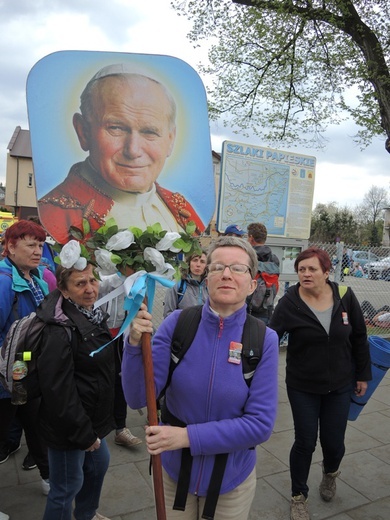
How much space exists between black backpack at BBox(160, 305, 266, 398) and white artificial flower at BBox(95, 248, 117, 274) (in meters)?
0.42

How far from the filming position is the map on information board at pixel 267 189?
587cm

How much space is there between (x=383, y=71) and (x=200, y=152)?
9.38 meters

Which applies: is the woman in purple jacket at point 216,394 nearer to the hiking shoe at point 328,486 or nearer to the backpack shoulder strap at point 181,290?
the hiking shoe at point 328,486

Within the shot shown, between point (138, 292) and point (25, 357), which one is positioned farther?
point (25, 357)

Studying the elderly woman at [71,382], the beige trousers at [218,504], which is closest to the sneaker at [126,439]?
the elderly woman at [71,382]

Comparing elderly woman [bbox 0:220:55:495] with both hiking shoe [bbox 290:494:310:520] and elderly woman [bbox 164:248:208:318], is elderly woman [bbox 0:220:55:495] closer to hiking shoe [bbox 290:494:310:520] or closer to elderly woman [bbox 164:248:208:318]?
elderly woman [bbox 164:248:208:318]

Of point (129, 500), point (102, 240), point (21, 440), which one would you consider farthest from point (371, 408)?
point (102, 240)

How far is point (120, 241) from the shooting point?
1506 mm

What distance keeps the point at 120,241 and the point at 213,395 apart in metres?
0.74

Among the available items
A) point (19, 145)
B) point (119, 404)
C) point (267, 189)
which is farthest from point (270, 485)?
point (19, 145)

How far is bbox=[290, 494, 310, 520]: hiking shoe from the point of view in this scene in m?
2.77

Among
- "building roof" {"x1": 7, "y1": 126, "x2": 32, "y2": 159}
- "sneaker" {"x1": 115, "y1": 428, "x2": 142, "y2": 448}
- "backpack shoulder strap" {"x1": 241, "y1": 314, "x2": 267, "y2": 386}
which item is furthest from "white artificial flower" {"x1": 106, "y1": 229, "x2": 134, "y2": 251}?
"building roof" {"x1": 7, "y1": 126, "x2": 32, "y2": 159}

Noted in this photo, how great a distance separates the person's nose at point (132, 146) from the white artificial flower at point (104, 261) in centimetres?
47

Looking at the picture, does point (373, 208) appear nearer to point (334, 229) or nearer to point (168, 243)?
point (334, 229)
